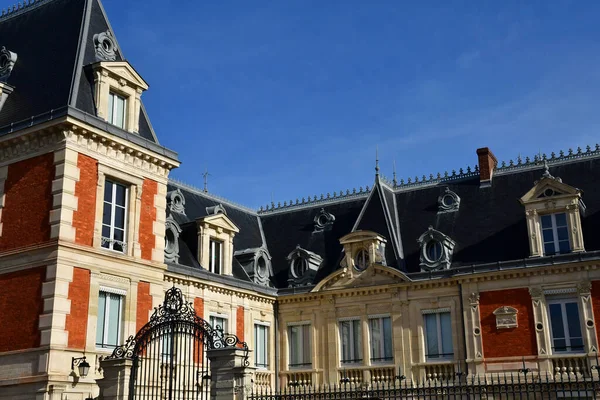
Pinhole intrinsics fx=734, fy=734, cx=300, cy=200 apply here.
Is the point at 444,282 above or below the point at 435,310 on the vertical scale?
above

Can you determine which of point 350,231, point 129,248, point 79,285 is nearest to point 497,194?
point 350,231

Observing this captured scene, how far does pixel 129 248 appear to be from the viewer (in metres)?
21.7

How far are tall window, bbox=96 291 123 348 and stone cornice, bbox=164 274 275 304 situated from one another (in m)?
3.43

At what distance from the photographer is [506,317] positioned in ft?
83.4

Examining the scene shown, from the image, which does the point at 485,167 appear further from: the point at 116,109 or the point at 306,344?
the point at 116,109

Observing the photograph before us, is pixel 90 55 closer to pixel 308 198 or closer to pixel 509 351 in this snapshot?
pixel 308 198

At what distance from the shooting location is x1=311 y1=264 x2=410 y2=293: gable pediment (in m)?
27.5

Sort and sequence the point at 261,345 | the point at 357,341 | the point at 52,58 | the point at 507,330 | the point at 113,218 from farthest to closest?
the point at 261,345, the point at 357,341, the point at 507,330, the point at 52,58, the point at 113,218

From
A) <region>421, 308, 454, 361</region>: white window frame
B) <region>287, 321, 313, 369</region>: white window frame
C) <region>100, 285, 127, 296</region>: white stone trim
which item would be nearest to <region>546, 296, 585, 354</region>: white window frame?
<region>421, 308, 454, 361</region>: white window frame

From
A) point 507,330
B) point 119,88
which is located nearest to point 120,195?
point 119,88

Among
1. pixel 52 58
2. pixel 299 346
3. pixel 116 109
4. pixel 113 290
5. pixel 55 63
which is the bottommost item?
pixel 299 346

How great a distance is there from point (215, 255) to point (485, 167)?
450 inches

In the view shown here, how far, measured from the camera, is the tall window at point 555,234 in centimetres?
2548

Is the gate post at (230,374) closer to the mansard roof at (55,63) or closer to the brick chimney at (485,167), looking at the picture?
the mansard roof at (55,63)
